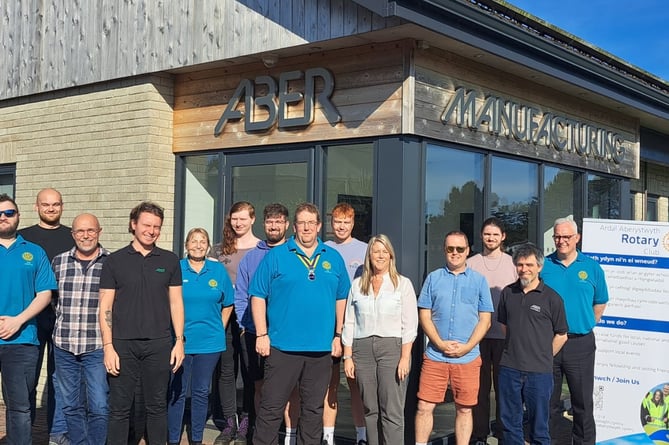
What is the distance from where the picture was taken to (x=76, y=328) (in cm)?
511

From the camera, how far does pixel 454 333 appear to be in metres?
5.39

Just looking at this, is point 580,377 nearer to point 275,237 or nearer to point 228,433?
point 275,237

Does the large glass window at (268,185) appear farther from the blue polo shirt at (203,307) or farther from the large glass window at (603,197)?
the large glass window at (603,197)

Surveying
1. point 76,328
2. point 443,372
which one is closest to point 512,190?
point 443,372

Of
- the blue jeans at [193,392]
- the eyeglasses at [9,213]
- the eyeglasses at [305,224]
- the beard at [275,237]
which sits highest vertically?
Answer: the eyeglasses at [9,213]

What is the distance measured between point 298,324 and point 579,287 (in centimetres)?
223

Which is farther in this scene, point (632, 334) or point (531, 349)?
point (632, 334)

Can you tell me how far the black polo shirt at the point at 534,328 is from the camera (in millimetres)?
5289

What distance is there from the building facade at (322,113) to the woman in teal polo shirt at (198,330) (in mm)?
1352

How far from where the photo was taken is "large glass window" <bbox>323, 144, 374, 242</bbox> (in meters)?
6.31

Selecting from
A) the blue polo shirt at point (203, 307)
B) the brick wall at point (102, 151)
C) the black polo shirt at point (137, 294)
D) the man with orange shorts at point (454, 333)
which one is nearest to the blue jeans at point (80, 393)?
the black polo shirt at point (137, 294)

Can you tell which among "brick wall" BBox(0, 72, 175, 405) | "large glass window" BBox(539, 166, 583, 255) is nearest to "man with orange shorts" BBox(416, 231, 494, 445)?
"large glass window" BBox(539, 166, 583, 255)

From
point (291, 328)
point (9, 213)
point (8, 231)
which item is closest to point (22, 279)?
point (8, 231)

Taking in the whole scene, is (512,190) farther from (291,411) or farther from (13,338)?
(13,338)
